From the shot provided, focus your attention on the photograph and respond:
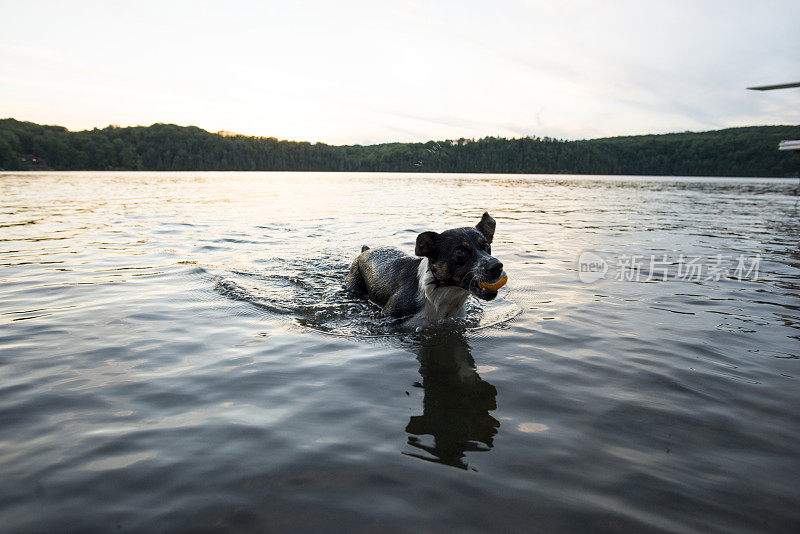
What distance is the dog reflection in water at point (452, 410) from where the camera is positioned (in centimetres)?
357

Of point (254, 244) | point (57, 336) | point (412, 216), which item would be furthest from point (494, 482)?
point (412, 216)

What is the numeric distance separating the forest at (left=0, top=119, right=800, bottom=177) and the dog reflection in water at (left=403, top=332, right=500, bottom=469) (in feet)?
321

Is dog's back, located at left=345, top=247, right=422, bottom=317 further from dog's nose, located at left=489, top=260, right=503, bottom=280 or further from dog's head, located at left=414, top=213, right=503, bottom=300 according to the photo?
dog's nose, located at left=489, top=260, right=503, bottom=280

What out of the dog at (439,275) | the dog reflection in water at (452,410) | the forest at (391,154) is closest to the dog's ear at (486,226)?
the dog at (439,275)

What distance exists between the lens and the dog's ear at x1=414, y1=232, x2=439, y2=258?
6.23 m

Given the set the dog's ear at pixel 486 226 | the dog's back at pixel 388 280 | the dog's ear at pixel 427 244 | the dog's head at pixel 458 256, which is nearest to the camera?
the dog's head at pixel 458 256

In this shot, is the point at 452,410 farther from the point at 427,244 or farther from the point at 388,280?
the point at 388,280

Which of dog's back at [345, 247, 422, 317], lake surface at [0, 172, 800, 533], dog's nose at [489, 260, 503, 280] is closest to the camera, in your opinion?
lake surface at [0, 172, 800, 533]

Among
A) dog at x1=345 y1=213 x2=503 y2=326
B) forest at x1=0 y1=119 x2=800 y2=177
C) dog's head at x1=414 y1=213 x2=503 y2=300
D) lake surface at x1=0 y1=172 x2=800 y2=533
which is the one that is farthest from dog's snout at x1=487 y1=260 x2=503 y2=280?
forest at x1=0 y1=119 x2=800 y2=177

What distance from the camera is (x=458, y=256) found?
6105 millimetres

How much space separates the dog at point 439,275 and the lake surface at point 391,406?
358 millimetres

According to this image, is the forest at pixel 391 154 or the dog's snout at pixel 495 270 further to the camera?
the forest at pixel 391 154

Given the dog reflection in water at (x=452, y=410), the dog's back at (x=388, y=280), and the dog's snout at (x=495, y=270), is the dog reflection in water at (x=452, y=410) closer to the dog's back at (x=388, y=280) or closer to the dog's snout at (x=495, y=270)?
the dog's snout at (x=495, y=270)

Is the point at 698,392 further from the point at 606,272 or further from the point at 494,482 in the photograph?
the point at 606,272
